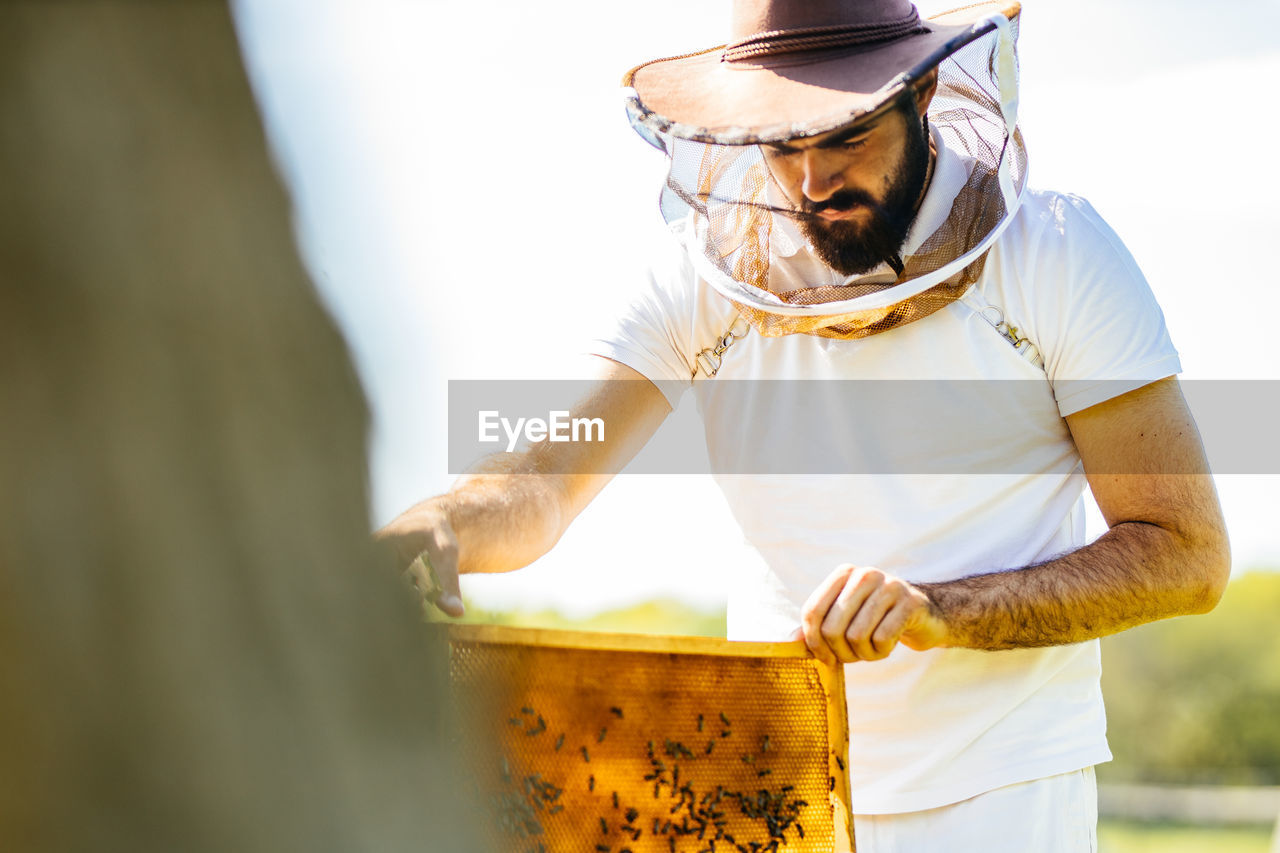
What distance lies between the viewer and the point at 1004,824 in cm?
252

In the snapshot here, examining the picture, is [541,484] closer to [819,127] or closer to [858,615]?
[858,615]

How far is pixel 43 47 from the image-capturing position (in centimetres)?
80

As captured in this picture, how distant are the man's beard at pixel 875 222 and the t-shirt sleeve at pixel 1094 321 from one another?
1.11 ft

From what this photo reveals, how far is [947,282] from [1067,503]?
65 cm

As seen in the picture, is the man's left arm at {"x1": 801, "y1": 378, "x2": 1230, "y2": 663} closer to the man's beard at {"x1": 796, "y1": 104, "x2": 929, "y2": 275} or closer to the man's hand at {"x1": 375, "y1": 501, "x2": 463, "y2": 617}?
the man's beard at {"x1": 796, "y1": 104, "x2": 929, "y2": 275}

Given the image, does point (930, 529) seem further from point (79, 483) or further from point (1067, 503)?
point (79, 483)

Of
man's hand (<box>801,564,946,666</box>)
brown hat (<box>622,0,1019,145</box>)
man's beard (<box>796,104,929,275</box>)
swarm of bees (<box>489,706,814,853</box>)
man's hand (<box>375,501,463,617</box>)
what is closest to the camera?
man's hand (<box>375,501,463,617</box>)

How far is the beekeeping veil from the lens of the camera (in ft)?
8.18

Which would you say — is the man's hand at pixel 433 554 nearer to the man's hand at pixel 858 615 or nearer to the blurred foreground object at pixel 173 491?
the blurred foreground object at pixel 173 491

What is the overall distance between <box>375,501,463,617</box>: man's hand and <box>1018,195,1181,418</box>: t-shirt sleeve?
1501 mm

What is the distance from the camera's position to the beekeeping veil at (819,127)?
2492mm

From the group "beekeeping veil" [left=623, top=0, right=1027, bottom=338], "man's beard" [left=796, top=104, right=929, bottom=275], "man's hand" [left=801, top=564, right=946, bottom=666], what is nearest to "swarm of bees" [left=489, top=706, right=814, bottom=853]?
"man's hand" [left=801, top=564, right=946, bottom=666]

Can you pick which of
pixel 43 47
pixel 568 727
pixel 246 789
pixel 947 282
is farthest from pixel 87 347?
pixel 947 282

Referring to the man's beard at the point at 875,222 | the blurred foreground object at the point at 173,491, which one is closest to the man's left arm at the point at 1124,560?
the man's beard at the point at 875,222
